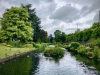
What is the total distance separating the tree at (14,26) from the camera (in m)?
68.6

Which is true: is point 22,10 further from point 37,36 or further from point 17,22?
point 37,36

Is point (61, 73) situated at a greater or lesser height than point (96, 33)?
lesser

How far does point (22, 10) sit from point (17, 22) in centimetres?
669

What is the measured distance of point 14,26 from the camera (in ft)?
226

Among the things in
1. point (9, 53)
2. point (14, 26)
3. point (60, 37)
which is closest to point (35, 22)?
point (14, 26)

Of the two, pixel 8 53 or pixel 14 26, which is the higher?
pixel 14 26

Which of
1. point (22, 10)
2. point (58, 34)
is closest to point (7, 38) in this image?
point (22, 10)

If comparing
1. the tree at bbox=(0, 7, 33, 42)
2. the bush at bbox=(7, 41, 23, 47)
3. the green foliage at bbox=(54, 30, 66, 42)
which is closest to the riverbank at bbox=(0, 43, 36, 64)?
the bush at bbox=(7, 41, 23, 47)

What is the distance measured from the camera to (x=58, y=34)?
7077 inches

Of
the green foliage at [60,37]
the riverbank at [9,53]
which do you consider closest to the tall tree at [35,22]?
the riverbank at [9,53]

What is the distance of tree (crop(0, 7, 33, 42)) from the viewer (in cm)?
6864

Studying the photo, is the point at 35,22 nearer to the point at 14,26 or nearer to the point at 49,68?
the point at 14,26

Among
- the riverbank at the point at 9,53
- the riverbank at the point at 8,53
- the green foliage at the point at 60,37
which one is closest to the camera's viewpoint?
the riverbank at the point at 8,53

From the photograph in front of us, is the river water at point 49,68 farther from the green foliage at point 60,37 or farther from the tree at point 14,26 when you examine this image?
the green foliage at point 60,37
